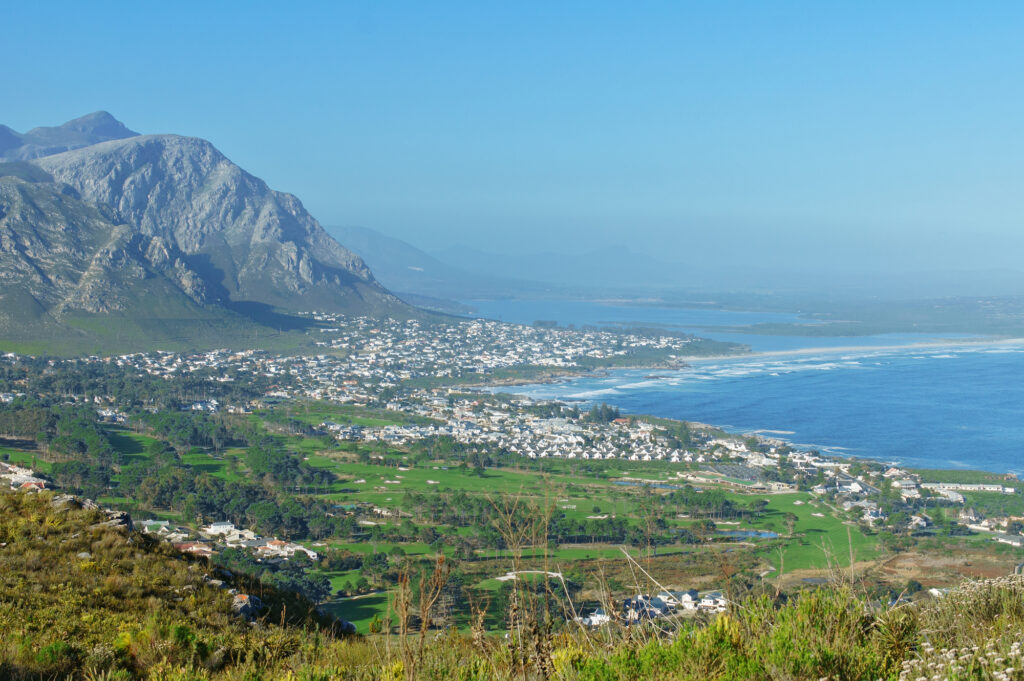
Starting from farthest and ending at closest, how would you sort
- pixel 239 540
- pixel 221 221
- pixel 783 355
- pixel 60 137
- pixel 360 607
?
pixel 60 137, pixel 221 221, pixel 783 355, pixel 239 540, pixel 360 607

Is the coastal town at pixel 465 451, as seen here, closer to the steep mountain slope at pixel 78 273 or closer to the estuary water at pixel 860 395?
the estuary water at pixel 860 395

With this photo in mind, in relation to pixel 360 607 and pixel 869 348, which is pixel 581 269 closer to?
pixel 869 348

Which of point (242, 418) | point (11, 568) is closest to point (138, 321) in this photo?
point (242, 418)

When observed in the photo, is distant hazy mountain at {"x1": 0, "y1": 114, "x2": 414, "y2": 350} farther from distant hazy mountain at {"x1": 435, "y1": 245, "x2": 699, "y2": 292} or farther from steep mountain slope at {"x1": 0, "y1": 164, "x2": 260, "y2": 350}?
distant hazy mountain at {"x1": 435, "y1": 245, "x2": 699, "y2": 292}

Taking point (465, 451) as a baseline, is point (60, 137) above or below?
above

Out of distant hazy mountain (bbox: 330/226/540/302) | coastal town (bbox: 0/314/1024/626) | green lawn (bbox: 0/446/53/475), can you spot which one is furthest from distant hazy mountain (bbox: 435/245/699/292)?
green lawn (bbox: 0/446/53/475)

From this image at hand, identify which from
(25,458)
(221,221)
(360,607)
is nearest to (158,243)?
(221,221)

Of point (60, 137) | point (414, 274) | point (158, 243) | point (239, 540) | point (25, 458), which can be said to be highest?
point (60, 137)
